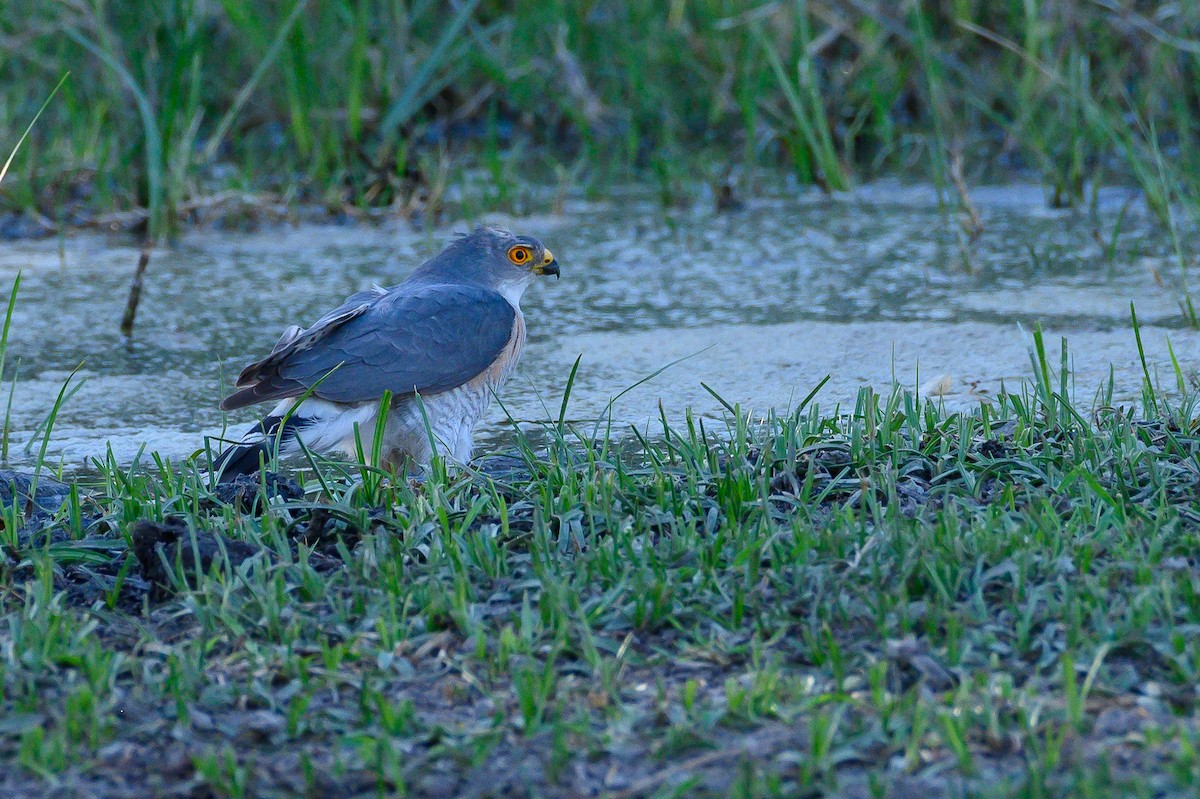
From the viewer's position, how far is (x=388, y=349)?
3.69 m

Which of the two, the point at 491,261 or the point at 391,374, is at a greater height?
the point at 491,261

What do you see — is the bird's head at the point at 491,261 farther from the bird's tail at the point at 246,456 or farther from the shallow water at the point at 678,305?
the bird's tail at the point at 246,456

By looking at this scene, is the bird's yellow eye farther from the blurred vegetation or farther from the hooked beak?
the blurred vegetation

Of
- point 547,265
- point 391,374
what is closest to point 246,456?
point 391,374

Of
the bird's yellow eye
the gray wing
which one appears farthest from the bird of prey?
the bird's yellow eye

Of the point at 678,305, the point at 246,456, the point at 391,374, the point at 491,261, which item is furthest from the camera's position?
the point at 678,305

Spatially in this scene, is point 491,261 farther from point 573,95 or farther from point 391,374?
point 573,95

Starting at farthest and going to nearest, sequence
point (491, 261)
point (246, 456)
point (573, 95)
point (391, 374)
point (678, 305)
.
Answer: 1. point (573, 95)
2. point (678, 305)
3. point (491, 261)
4. point (391, 374)
5. point (246, 456)

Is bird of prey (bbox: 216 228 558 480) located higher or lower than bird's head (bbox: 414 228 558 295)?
lower

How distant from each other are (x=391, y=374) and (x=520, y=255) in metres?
0.85

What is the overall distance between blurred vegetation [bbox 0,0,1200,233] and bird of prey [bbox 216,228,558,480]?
2198 mm

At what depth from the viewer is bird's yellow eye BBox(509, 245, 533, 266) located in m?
4.36

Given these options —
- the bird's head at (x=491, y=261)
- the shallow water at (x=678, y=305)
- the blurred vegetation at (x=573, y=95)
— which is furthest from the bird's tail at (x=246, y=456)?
the blurred vegetation at (x=573, y=95)

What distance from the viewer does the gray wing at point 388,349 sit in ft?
11.8
